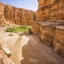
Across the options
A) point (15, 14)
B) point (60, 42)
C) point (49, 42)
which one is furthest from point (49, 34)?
point (15, 14)

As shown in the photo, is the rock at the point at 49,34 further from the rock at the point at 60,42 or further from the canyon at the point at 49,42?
the rock at the point at 60,42

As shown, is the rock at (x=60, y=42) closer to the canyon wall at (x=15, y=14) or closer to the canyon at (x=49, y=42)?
the canyon at (x=49, y=42)

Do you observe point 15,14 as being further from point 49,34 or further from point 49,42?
point 49,42

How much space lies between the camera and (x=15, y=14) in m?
58.6

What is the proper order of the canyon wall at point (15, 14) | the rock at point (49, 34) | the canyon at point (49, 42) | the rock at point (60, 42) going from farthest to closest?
the canyon wall at point (15, 14) < the rock at point (49, 34) < the rock at point (60, 42) < the canyon at point (49, 42)

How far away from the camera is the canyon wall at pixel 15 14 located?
178ft

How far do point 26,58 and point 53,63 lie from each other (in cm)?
213

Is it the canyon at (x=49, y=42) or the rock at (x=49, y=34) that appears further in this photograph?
the rock at (x=49, y=34)

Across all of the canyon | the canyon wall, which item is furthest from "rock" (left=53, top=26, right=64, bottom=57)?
the canyon wall

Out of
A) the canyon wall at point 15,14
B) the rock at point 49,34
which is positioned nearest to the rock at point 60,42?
the rock at point 49,34

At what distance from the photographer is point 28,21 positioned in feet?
203

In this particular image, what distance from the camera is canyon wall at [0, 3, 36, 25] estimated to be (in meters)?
54.2

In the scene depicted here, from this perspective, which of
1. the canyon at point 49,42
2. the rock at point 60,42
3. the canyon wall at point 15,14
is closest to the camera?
the canyon at point 49,42

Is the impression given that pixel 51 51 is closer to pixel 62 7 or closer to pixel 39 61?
→ pixel 39 61
